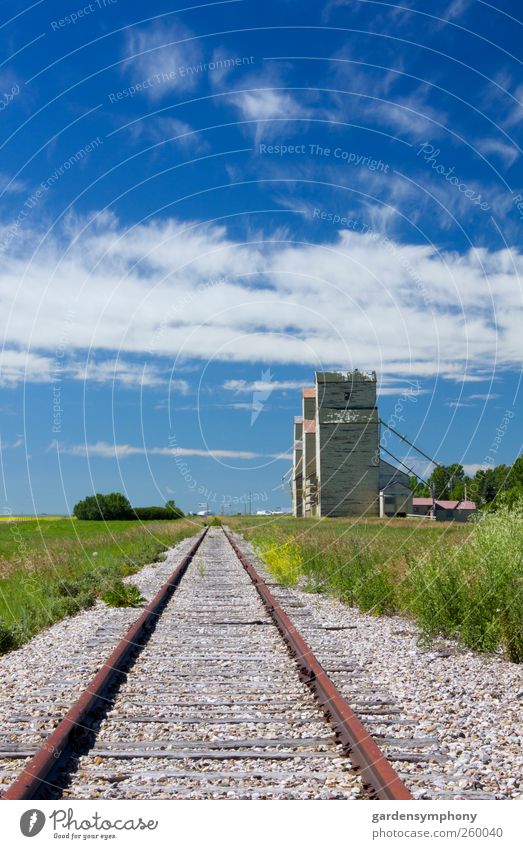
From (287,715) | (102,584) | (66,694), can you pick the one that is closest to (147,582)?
(102,584)

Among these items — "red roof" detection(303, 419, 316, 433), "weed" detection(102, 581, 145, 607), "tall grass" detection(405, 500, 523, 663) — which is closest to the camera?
"tall grass" detection(405, 500, 523, 663)

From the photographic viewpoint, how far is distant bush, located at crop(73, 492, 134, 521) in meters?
51.8

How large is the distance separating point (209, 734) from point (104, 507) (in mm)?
49184

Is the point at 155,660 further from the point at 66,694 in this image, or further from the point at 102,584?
the point at 102,584

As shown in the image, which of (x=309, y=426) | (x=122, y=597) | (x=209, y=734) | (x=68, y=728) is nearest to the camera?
(x=68, y=728)

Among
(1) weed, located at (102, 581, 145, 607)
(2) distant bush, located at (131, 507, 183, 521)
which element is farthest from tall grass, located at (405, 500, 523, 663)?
(2) distant bush, located at (131, 507, 183, 521)

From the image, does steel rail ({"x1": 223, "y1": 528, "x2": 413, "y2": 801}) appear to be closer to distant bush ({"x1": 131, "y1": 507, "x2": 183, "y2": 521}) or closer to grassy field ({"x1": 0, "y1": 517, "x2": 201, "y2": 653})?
grassy field ({"x1": 0, "y1": 517, "x2": 201, "y2": 653})

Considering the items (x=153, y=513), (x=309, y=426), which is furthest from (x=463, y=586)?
(x=153, y=513)

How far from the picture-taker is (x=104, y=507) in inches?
2103

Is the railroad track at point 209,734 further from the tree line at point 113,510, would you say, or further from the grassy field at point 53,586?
the tree line at point 113,510

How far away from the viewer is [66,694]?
6.68 meters

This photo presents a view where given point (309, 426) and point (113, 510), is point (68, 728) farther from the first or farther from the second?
point (309, 426)

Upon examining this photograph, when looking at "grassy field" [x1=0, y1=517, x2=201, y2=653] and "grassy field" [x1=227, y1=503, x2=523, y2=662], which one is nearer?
"grassy field" [x1=227, y1=503, x2=523, y2=662]
